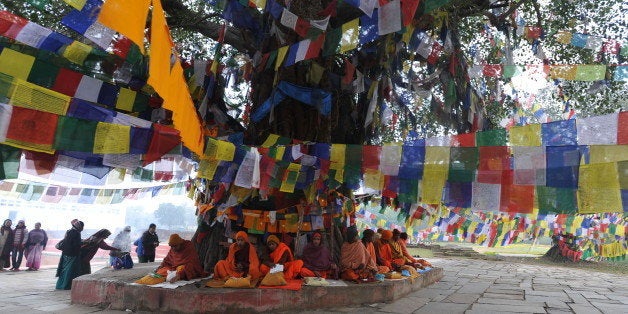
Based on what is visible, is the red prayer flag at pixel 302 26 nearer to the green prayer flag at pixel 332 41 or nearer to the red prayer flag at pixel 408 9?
the green prayer flag at pixel 332 41

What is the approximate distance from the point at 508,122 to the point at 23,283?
12.0 m

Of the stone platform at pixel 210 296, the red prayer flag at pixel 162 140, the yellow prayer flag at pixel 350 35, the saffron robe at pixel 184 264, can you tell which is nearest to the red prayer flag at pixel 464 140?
the yellow prayer flag at pixel 350 35

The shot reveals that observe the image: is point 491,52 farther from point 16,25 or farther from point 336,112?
point 16,25

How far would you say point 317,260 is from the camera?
6.84m

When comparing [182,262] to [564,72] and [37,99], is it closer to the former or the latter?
[37,99]

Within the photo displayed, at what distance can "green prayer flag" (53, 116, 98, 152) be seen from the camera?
4316 millimetres

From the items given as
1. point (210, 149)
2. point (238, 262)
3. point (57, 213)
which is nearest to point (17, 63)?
point (210, 149)

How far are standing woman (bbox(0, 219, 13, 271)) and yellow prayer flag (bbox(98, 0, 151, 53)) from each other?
1011 cm

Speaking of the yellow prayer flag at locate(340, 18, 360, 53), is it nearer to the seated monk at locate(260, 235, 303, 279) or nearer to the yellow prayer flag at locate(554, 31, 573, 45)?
the seated monk at locate(260, 235, 303, 279)

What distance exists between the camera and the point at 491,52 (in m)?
9.62

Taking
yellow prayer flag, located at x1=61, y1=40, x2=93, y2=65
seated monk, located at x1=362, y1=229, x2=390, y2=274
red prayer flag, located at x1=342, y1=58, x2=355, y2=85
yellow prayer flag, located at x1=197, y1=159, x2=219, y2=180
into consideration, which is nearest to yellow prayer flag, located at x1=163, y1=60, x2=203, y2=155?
yellow prayer flag, located at x1=197, y1=159, x2=219, y2=180

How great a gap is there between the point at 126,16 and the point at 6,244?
10.4m

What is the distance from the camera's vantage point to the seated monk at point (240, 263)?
6027mm

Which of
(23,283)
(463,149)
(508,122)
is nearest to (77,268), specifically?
(23,283)
